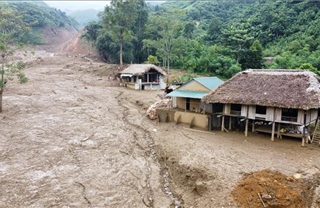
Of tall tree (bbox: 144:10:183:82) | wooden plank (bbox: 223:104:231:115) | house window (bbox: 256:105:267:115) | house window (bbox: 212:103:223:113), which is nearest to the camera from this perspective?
house window (bbox: 256:105:267:115)

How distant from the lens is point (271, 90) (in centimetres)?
1970

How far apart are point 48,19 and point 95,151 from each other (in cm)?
8340

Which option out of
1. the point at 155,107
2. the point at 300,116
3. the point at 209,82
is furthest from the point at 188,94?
the point at 300,116

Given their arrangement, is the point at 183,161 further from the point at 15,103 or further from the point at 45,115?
the point at 15,103

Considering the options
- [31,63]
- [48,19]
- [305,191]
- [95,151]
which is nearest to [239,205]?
[305,191]

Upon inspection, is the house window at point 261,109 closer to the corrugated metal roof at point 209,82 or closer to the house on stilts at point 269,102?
the house on stilts at point 269,102

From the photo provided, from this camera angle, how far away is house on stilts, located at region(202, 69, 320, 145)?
60.2 ft

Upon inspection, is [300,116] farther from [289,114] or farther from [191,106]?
[191,106]

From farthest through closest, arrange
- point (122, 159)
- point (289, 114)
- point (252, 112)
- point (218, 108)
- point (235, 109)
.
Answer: point (218, 108) < point (235, 109) < point (252, 112) < point (289, 114) < point (122, 159)

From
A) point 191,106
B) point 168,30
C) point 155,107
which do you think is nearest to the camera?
point 191,106

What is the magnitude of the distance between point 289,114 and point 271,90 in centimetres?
221

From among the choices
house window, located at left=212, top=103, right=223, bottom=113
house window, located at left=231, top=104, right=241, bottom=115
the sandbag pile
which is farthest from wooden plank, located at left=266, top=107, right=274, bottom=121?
the sandbag pile

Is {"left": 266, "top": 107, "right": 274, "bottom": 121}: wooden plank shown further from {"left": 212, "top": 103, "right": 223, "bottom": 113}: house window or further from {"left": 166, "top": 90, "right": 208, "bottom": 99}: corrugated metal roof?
{"left": 166, "top": 90, "right": 208, "bottom": 99}: corrugated metal roof

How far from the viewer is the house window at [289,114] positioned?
61.8 feet
